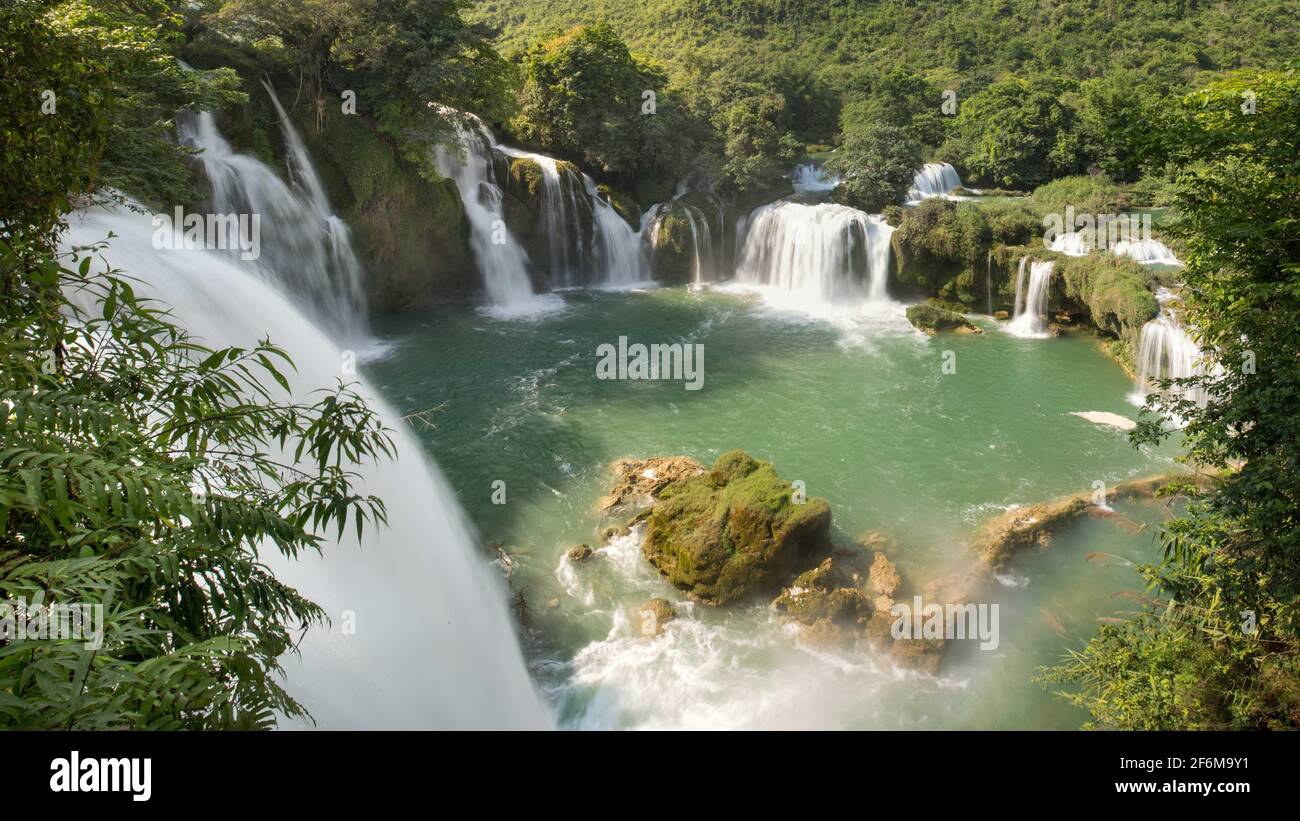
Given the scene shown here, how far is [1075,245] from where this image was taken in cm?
2095

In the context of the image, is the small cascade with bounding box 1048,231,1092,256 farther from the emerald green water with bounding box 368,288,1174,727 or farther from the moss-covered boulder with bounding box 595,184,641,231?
the moss-covered boulder with bounding box 595,184,641,231

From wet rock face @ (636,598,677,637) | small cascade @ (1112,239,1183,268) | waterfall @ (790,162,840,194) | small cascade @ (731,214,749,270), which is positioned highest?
waterfall @ (790,162,840,194)

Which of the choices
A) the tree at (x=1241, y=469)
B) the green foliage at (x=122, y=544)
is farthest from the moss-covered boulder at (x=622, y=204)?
the green foliage at (x=122, y=544)

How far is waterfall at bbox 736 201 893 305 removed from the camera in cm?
2247

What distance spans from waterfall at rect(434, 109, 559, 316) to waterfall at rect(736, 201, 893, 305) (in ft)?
25.3

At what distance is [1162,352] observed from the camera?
52.5 ft

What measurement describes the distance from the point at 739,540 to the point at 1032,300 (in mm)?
14589

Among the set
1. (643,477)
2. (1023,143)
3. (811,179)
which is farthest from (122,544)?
(1023,143)

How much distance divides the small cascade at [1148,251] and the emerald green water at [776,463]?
169 inches

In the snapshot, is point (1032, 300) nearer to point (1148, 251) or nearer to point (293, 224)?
point (1148, 251)

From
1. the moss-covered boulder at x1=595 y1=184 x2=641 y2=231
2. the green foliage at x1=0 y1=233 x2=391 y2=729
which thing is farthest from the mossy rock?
the green foliage at x1=0 y1=233 x2=391 y2=729
